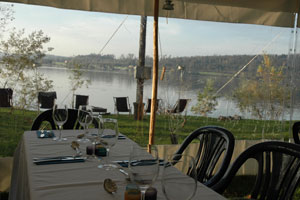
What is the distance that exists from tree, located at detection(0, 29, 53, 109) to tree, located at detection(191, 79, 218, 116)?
2469 millimetres

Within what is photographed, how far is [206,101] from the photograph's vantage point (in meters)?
5.46

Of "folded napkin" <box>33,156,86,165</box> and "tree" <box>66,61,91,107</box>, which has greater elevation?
"tree" <box>66,61,91,107</box>


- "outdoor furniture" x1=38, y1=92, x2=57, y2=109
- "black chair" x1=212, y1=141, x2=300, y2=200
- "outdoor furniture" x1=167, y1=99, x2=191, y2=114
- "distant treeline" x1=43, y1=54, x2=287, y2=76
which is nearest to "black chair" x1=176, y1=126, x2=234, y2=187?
"black chair" x1=212, y1=141, x2=300, y2=200

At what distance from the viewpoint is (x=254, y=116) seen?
4.47 m

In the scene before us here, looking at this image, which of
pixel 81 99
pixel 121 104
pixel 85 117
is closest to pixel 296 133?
pixel 85 117

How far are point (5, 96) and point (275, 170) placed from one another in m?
3.96

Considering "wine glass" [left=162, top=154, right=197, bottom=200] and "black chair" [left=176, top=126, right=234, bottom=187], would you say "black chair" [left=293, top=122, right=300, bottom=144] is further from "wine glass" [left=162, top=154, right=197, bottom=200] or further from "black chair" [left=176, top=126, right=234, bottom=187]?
"wine glass" [left=162, top=154, right=197, bottom=200]

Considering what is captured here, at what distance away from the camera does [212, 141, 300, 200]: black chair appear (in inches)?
58.3

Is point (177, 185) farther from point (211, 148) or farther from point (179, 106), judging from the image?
point (179, 106)

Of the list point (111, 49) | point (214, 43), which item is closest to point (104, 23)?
point (111, 49)

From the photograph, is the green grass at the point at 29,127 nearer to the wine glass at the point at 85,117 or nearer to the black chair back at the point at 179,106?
the black chair back at the point at 179,106

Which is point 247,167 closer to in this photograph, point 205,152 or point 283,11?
point 283,11

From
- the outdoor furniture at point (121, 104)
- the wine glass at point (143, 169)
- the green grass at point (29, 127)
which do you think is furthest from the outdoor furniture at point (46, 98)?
the wine glass at point (143, 169)

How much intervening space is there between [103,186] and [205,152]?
3.12 ft
